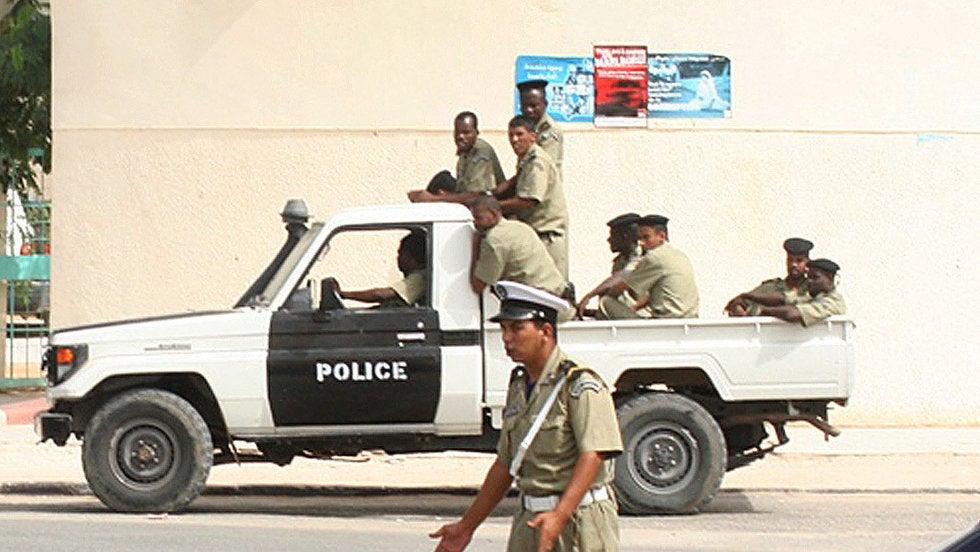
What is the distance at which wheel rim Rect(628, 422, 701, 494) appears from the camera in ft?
37.1

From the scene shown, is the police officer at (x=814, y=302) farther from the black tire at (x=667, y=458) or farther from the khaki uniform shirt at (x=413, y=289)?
the khaki uniform shirt at (x=413, y=289)

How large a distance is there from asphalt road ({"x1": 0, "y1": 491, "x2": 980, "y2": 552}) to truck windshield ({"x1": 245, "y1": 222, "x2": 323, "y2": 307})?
1425 millimetres

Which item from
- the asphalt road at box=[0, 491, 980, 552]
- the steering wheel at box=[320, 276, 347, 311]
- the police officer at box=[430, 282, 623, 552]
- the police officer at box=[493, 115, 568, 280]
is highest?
the police officer at box=[493, 115, 568, 280]

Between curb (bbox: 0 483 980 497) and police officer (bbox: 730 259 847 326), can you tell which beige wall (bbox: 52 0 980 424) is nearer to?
curb (bbox: 0 483 980 497)

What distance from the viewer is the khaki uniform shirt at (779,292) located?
477 inches

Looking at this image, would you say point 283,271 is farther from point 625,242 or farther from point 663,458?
point 663,458

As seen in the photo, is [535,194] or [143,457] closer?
[143,457]

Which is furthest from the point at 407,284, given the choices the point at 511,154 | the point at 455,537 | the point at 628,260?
the point at 455,537

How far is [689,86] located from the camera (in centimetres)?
1642

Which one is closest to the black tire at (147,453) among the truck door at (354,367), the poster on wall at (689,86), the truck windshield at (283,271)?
the truck door at (354,367)

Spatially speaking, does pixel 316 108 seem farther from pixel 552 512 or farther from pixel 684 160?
pixel 552 512

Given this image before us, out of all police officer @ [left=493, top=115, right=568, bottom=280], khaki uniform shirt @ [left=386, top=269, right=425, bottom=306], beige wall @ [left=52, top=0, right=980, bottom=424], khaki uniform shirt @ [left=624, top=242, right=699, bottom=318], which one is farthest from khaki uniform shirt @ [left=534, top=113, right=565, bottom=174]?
beige wall @ [left=52, top=0, right=980, bottom=424]

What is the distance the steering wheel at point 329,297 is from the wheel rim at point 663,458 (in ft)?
6.95

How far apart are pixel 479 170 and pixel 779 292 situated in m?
2.31
